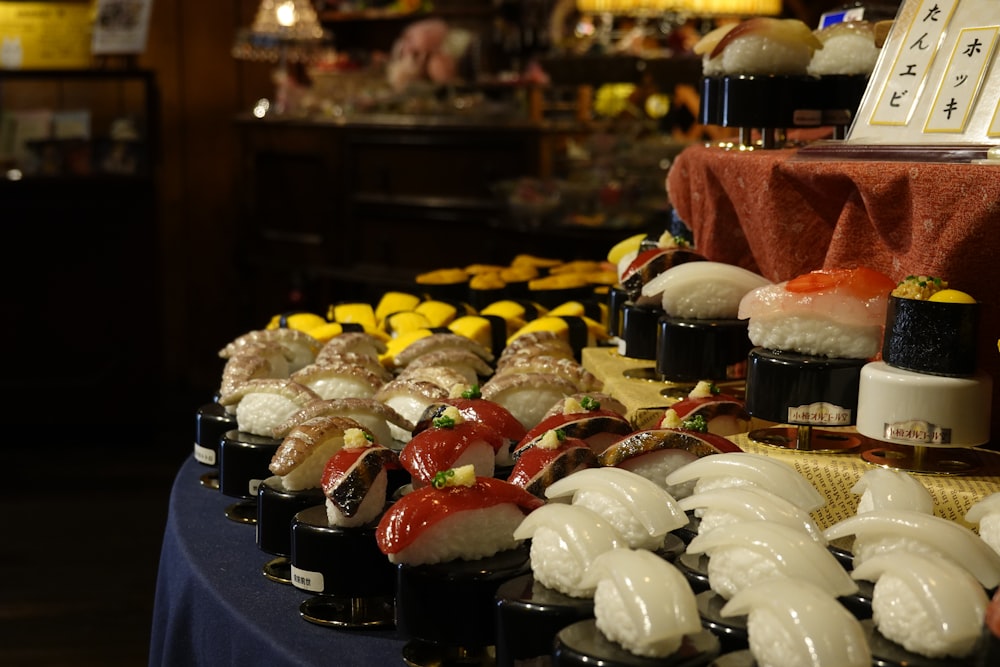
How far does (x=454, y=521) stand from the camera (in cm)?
112

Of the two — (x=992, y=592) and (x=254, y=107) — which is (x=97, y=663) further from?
(x=254, y=107)

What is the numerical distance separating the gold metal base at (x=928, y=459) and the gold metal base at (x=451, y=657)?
0.51 metres

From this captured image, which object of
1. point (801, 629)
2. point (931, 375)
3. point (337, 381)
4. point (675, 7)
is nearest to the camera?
point (801, 629)

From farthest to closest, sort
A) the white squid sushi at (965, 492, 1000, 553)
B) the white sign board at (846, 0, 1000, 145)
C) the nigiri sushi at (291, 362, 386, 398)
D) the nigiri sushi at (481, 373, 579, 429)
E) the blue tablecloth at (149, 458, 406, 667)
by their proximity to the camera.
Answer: the nigiri sushi at (291, 362, 386, 398)
the nigiri sushi at (481, 373, 579, 429)
the white sign board at (846, 0, 1000, 145)
the blue tablecloth at (149, 458, 406, 667)
the white squid sushi at (965, 492, 1000, 553)

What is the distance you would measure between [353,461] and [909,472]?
61 centimetres

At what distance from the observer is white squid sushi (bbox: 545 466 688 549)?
111 centimetres

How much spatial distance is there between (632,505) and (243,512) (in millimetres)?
750

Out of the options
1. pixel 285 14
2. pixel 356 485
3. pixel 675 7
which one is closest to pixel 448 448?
pixel 356 485

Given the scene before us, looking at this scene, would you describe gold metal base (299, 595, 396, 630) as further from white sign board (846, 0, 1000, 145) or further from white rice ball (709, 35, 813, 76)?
white rice ball (709, 35, 813, 76)

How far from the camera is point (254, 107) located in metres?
6.64

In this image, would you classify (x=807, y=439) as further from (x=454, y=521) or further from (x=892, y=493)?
(x=454, y=521)

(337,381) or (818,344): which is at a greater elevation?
(818,344)

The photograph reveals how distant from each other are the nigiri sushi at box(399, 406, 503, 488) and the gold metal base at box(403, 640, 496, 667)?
0.18 m

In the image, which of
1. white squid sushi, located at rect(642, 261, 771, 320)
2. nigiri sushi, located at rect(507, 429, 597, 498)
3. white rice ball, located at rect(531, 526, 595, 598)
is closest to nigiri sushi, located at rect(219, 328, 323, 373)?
white squid sushi, located at rect(642, 261, 771, 320)
